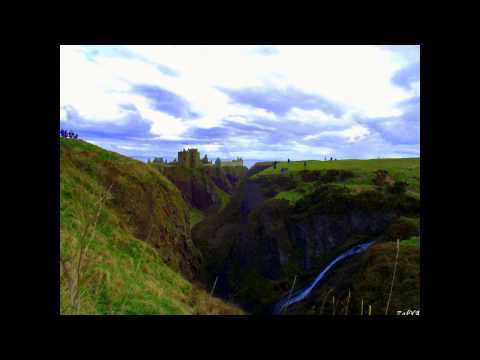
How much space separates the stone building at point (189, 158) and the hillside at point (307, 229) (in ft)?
231

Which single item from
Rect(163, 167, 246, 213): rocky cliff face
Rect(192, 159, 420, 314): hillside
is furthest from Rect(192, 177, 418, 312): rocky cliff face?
Rect(163, 167, 246, 213): rocky cliff face

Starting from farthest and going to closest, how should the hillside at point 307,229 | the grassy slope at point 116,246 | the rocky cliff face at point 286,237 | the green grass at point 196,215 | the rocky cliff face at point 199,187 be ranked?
the rocky cliff face at point 199,187, the green grass at point 196,215, the rocky cliff face at point 286,237, the hillside at point 307,229, the grassy slope at point 116,246

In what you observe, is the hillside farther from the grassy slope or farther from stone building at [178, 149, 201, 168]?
stone building at [178, 149, 201, 168]

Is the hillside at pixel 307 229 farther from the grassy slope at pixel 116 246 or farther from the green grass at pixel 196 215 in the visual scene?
the green grass at pixel 196 215

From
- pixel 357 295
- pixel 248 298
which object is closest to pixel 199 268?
pixel 248 298

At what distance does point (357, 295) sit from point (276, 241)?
1751 inches

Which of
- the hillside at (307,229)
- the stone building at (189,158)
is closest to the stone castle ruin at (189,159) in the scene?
the stone building at (189,158)

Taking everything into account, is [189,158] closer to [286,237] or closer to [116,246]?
[286,237]

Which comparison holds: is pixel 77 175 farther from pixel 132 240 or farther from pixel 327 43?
pixel 327 43

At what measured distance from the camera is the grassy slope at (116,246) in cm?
534

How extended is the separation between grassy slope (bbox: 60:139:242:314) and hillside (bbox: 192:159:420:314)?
31.1 ft
